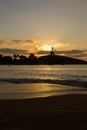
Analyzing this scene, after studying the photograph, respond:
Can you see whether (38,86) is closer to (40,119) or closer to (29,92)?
(29,92)

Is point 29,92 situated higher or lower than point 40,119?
lower

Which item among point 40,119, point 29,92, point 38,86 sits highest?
point 40,119

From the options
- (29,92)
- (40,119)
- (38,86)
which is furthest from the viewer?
(38,86)

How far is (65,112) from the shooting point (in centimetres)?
1159

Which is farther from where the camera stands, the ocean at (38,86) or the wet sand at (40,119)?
the ocean at (38,86)

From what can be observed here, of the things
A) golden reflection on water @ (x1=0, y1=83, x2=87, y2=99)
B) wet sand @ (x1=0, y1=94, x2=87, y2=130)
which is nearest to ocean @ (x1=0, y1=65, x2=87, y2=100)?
golden reflection on water @ (x1=0, y1=83, x2=87, y2=99)

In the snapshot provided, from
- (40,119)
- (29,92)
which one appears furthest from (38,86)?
(40,119)

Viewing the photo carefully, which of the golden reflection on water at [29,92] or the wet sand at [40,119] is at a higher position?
the wet sand at [40,119]

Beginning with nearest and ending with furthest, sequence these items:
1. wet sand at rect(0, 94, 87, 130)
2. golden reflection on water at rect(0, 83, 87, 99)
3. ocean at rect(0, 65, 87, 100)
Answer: wet sand at rect(0, 94, 87, 130) < golden reflection on water at rect(0, 83, 87, 99) < ocean at rect(0, 65, 87, 100)

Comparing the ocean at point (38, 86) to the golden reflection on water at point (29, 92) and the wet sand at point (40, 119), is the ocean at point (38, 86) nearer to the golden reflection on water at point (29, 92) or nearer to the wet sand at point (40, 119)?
the golden reflection on water at point (29, 92)

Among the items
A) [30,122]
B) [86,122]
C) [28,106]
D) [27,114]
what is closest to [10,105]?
[28,106]

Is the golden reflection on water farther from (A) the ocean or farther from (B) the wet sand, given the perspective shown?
(B) the wet sand

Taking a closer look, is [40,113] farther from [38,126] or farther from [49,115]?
[38,126]

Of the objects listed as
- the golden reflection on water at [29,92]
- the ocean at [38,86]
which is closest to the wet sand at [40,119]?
the ocean at [38,86]
